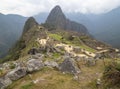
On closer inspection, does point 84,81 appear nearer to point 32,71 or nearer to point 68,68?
point 68,68

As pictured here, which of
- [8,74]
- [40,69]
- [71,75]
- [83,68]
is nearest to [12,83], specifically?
[8,74]

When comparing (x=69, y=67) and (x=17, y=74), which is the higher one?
(x=69, y=67)

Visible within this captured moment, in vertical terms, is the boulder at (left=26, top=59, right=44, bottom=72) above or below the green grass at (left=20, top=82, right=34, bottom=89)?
above

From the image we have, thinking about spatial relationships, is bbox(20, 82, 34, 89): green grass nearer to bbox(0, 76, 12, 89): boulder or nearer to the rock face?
bbox(0, 76, 12, 89): boulder

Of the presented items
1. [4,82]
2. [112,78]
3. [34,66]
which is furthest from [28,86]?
[112,78]

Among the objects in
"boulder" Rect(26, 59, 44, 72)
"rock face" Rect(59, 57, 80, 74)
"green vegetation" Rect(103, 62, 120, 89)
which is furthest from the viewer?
"boulder" Rect(26, 59, 44, 72)

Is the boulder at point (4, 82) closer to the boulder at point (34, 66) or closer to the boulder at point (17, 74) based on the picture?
the boulder at point (17, 74)

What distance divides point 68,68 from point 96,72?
3572 millimetres

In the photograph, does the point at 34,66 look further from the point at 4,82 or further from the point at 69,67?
the point at 4,82

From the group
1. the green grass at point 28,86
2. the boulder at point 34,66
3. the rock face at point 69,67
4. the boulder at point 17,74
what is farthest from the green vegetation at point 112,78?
the boulder at point 17,74

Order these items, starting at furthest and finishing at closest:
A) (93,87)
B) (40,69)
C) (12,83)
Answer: (40,69), (12,83), (93,87)

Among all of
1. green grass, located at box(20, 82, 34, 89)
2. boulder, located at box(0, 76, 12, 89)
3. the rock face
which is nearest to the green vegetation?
the rock face

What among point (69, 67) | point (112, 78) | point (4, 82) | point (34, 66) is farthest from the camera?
point (34, 66)

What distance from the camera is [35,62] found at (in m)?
37.8
